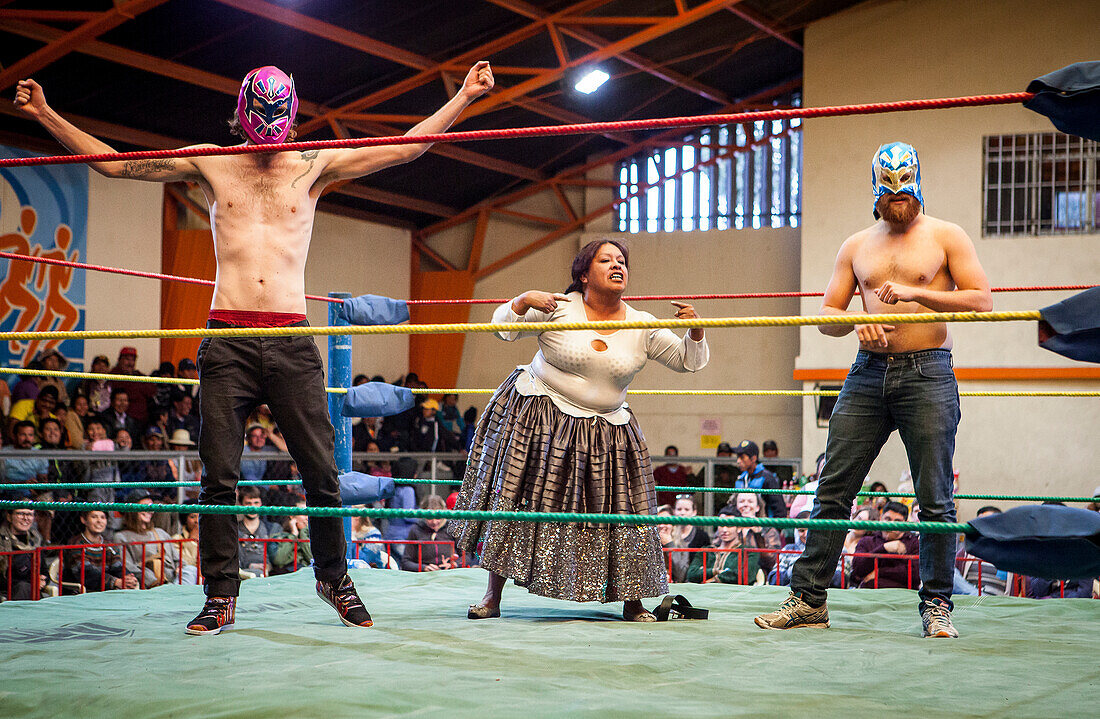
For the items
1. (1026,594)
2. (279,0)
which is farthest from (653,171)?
(1026,594)

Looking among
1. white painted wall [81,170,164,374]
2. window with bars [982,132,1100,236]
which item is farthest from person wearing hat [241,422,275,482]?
window with bars [982,132,1100,236]

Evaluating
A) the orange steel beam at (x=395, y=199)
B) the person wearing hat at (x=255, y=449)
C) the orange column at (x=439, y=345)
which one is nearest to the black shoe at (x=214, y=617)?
the person wearing hat at (x=255, y=449)

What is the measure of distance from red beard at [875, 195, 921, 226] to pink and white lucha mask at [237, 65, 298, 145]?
1.35 metres

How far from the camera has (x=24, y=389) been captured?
747cm

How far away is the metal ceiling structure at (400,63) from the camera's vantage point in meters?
7.23

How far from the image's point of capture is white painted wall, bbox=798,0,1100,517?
28.6 feet

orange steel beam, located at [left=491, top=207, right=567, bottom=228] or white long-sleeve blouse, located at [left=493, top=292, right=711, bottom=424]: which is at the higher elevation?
orange steel beam, located at [left=491, top=207, right=567, bottom=228]

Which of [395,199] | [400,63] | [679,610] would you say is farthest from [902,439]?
[395,199]

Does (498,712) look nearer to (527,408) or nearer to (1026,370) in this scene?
(527,408)

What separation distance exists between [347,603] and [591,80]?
7597 millimetres

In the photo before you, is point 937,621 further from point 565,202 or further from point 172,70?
point 565,202

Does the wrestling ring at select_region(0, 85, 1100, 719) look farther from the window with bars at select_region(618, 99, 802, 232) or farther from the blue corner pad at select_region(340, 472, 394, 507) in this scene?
the window with bars at select_region(618, 99, 802, 232)

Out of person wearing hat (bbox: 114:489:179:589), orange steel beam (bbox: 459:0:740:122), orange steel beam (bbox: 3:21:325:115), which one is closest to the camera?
person wearing hat (bbox: 114:489:179:589)

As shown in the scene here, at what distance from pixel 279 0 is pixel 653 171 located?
5632mm
